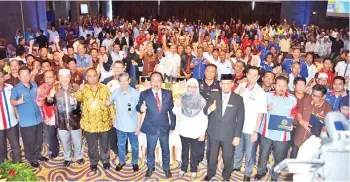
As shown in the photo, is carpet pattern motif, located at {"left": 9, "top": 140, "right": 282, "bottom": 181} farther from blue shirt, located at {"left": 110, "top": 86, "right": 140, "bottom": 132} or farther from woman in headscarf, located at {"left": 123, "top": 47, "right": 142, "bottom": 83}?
woman in headscarf, located at {"left": 123, "top": 47, "right": 142, "bottom": 83}

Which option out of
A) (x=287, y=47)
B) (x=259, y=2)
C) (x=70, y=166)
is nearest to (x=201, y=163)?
(x=70, y=166)

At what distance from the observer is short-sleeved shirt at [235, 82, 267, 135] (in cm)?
373

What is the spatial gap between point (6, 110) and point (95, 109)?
108 centimetres

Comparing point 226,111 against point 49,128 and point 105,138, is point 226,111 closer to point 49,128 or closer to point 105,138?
point 105,138

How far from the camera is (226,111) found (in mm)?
3650

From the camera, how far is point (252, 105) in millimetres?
3781

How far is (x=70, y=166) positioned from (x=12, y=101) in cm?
114

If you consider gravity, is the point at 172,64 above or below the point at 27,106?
above

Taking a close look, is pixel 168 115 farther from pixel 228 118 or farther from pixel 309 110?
pixel 309 110

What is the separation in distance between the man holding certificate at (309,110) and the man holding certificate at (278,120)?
0.09 meters

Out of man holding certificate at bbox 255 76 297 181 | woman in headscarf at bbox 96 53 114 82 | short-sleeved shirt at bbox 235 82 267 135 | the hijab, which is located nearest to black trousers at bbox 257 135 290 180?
man holding certificate at bbox 255 76 297 181

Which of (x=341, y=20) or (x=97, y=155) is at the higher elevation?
(x=341, y=20)

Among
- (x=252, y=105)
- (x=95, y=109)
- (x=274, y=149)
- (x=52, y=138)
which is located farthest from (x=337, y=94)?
(x=52, y=138)

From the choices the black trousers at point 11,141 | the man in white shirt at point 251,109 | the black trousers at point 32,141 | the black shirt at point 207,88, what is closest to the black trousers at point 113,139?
the black trousers at point 32,141
